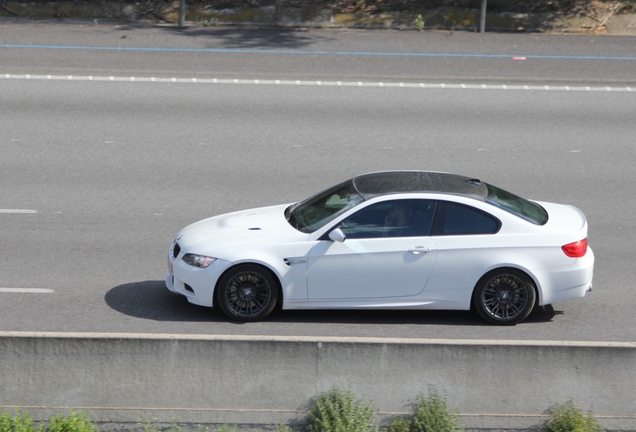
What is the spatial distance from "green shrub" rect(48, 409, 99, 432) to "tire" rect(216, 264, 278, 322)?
1.81m

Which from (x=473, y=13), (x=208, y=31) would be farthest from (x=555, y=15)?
(x=208, y=31)

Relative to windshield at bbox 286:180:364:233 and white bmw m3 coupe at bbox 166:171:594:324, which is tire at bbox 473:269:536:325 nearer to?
white bmw m3 coupe at bbox 166:171:594:324

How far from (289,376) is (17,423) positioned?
2528 mm

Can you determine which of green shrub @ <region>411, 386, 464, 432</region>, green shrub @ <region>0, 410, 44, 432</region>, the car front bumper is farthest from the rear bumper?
green shrub @ <region>0, 410, 44, 432</region>

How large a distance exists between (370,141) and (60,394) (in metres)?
8.06

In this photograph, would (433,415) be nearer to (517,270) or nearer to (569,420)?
(569,420)

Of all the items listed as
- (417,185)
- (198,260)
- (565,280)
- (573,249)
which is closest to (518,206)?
(573,249)

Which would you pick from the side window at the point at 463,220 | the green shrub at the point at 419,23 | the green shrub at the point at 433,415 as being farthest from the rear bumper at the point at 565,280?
the green shrub at the point at 419,23

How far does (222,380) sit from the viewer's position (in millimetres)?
6941

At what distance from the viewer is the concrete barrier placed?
686cm

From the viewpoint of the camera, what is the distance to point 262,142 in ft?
44.3

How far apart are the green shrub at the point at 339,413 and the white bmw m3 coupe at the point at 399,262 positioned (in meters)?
1.30

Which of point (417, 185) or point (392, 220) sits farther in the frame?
point (417, 185)

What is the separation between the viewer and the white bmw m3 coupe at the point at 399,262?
25.6 ft
